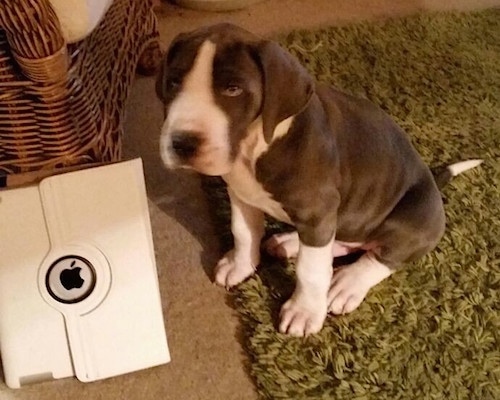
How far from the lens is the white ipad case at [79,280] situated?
1517 millimetres

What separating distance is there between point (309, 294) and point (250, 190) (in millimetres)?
267

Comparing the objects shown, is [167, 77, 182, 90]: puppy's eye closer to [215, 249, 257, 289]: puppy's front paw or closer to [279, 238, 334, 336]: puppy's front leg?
[279, 238, 334, 336]: puppy's front leg

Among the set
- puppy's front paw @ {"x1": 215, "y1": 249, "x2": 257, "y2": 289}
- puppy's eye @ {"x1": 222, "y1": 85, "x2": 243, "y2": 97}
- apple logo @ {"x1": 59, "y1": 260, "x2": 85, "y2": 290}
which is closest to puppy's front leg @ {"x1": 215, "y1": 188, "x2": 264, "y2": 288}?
puppy's front paw @ {"x1": 215, "y1": 249, "x2": 257, "y2": 289}

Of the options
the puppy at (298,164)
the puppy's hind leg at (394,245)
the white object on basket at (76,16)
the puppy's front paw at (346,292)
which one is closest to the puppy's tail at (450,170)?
the puppy at (298,164)

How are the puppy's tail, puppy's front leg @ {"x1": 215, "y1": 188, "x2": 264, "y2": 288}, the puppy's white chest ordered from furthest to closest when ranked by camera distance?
the puppy's tail, puppy's front leg @ {"x1": 215, "y1": 188, "x2": 264, "y2": 288}, the puppy's white chest

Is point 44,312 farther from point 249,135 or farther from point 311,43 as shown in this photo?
point 311,43

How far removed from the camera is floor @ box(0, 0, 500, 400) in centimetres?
159

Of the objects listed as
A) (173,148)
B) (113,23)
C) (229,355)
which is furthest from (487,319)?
(113,23)

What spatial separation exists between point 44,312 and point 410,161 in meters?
0.81

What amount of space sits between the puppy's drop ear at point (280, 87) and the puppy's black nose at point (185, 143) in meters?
0.13

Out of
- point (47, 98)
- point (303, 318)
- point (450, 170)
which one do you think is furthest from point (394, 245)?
point (47, 98)

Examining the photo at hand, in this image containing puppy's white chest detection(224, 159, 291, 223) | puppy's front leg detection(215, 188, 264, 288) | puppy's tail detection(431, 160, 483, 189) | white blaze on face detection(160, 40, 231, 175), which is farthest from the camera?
puppy's tail detection(431, 160, 483, 189)

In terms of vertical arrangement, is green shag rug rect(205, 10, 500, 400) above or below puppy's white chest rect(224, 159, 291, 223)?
below

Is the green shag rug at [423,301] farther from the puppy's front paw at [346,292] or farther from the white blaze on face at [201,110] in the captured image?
the white blaze on face at [201,110]
